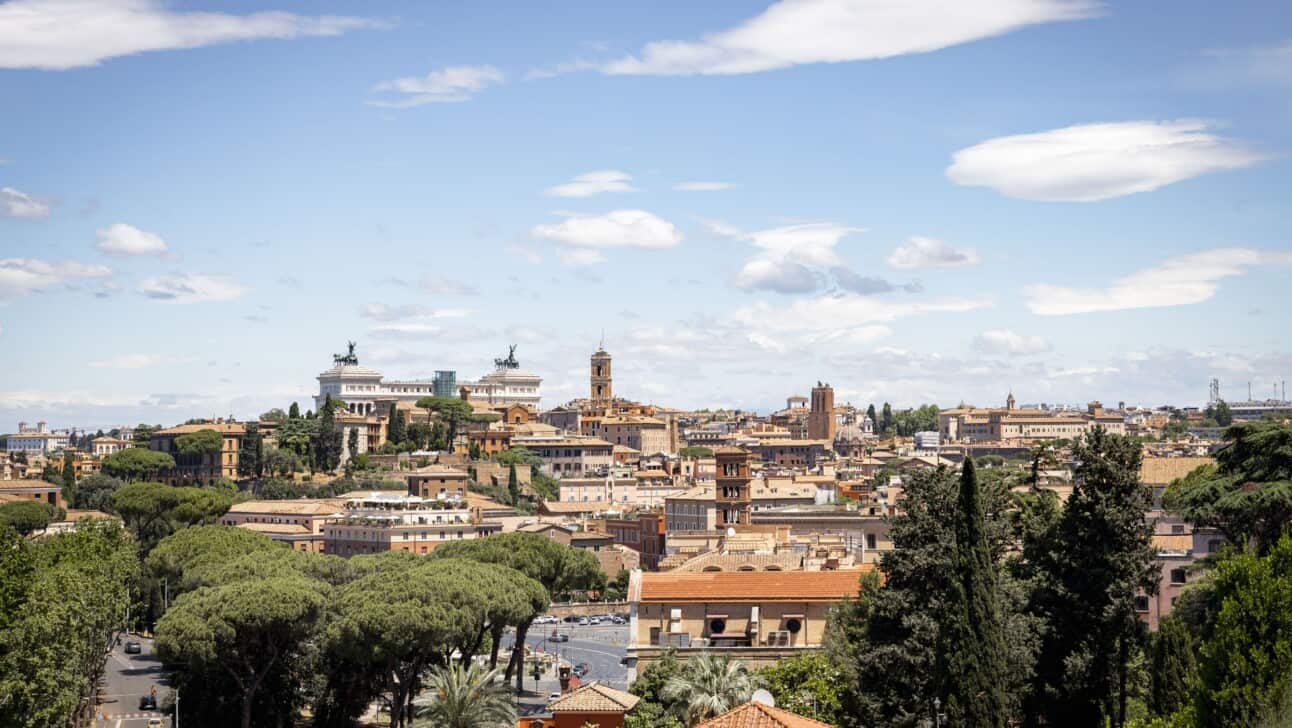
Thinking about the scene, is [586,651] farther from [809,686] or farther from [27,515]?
[27,515]

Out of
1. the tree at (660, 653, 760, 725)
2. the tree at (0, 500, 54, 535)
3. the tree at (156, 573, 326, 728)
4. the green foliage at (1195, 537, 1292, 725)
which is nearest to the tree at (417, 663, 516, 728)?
the tree at (660, 653, 760, 725)

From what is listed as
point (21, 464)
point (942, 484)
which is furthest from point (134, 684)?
point (21, 464)

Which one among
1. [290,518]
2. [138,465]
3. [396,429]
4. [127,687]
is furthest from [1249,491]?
[396,429]

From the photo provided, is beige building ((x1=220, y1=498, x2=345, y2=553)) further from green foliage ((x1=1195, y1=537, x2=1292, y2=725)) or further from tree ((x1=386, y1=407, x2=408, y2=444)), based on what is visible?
green foliage ((x1=1195, y1=537, x2=1292, y2=725))

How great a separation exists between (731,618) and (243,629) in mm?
17522

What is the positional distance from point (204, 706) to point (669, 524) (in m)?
61.6

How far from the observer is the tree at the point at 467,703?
131 ft

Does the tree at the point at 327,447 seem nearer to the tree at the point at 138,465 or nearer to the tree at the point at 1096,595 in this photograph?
the tree at the point at 138,465

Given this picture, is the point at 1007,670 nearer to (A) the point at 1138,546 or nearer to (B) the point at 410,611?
(A) the point at 1138,546

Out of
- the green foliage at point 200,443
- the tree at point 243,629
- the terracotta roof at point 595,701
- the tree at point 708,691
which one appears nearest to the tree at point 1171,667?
the tree at point 708,691

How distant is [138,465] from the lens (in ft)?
470

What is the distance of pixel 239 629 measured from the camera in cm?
5538

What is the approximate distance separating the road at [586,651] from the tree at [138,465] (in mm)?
64102

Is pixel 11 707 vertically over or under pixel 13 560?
under
